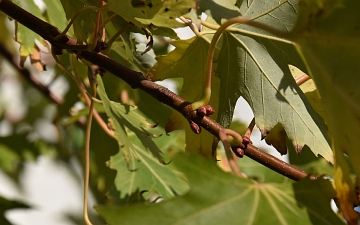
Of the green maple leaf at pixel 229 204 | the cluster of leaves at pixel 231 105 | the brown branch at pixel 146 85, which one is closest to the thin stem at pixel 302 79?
the cluster of leaves at pixel 231 105

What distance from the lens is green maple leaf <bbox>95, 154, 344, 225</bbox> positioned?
47 cm

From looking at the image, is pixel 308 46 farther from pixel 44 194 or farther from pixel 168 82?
pixel 44 194

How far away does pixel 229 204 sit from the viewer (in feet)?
1.60

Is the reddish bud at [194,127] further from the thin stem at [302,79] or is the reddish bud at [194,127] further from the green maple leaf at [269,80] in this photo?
the thin stem at [302,79]

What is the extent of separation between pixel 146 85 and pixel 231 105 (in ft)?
0.41

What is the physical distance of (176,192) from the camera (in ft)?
3.10

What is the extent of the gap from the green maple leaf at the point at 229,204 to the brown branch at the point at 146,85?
0.13 metres

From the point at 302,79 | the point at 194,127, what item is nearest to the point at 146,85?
the point at 194,127

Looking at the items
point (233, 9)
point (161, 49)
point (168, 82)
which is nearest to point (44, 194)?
point (168, 82)

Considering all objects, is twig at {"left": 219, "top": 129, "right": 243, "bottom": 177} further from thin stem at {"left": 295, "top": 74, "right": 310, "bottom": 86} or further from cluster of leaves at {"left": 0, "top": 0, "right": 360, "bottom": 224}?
thin stem at {"left": 295, "top": 74, "right": 310, "bottom": 86}

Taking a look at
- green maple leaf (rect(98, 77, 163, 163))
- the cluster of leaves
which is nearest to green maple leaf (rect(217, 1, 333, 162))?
the cluster of leaves

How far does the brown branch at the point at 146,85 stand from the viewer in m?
0.64

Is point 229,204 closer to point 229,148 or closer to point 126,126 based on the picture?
point 229,148

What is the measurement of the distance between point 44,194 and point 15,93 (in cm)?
53
